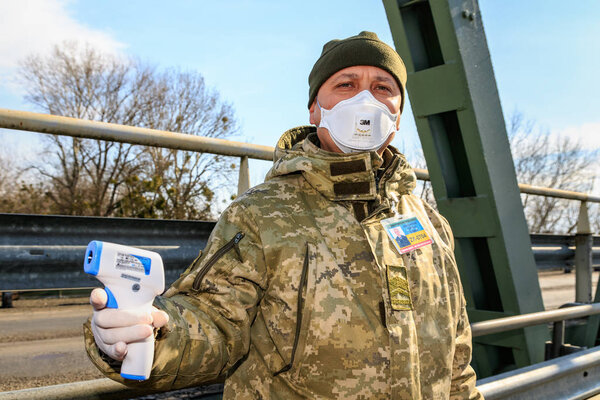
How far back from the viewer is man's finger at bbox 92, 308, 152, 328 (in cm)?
108

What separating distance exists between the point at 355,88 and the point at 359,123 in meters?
0.16

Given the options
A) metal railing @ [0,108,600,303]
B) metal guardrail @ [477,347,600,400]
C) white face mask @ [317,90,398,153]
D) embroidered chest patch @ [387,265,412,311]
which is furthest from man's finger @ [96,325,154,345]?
metal guardrail @ [477,347,600,400]

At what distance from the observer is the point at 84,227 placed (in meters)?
2.12

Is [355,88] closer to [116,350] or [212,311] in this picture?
[212,311]

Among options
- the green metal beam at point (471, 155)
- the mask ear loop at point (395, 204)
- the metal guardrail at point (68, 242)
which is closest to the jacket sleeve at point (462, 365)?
the mask ear loop at point (395, 204)

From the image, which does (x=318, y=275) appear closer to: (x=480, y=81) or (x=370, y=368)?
(x=370, y=368)

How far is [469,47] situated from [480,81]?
0.24 metres

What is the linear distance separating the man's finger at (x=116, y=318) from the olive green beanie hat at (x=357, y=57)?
3.61 feet

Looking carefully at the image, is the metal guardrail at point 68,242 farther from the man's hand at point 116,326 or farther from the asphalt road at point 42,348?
the asphalt road at point 42,348

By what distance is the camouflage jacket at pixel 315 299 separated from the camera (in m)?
1.39

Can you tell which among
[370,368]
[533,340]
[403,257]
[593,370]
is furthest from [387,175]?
[593,370]

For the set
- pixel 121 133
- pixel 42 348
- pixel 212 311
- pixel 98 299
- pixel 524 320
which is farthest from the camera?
pixel 42 348

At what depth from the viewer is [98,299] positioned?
1.07 metres

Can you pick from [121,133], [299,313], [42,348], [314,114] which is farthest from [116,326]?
[42,348]
